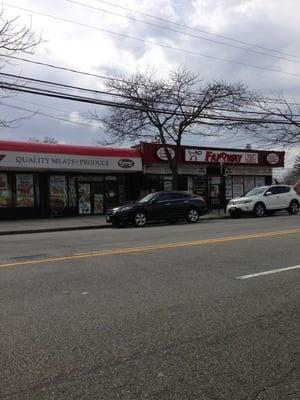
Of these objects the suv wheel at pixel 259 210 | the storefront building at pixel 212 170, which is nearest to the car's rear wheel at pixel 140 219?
the suv wheel at pixel 259 210

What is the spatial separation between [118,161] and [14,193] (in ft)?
19.0

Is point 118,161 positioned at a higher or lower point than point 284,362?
higher

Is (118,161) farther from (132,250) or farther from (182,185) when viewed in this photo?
(132,250)

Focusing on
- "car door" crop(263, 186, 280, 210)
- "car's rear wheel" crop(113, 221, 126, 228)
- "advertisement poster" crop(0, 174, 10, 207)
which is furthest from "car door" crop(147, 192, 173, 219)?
"advertisement poster" crop(0, 174, 10, 207)

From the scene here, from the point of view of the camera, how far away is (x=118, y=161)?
28859 millimetres

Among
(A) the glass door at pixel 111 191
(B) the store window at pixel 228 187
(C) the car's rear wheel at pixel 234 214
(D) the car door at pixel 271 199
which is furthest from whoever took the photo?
(B) the store window at pixel 228 187

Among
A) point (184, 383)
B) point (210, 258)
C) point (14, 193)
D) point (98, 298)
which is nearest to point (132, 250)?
point (210, 258)

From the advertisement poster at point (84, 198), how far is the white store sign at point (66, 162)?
1.25 metres

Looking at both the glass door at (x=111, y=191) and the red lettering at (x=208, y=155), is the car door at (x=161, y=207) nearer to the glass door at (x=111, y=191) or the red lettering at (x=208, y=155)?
the glass door at (x=111, y=191)

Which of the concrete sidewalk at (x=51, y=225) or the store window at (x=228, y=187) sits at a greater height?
the store window at (x=228, y=187)

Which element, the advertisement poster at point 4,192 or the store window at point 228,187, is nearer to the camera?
the advertisement poster at point 4,192

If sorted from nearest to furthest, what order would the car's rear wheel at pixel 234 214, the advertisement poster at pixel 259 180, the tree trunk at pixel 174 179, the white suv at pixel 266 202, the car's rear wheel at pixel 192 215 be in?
the car's rear wheel at pixel 192 215
the white suv at pixel 266 202
the car's rear wheel at pixel 234 214
the tree trunk at pixel 174 179
the advertisement poster at pixel 259 180

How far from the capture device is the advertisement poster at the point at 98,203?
29547 mm

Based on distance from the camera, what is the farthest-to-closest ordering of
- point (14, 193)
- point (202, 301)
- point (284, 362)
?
point (14, 193)
point (202, 301)
point (284, 362)
